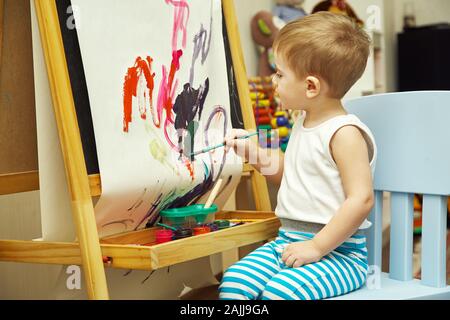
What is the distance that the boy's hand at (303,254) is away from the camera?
3.74 feet

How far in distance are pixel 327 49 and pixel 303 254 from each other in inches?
14.2

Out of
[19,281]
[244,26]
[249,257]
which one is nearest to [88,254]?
[249,257]

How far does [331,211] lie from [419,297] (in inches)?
8.3

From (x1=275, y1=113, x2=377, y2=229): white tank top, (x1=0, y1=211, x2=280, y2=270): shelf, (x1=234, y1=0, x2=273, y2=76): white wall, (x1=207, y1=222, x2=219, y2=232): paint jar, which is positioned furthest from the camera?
(x1=234, y1=0, x2=273, y2=76): white wall

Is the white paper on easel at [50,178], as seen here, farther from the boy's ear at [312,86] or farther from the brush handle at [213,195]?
the boy's ear at [312,86]

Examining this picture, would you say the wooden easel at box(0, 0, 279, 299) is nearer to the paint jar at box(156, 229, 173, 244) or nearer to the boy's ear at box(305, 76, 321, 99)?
the paint jar at box(156, 229, 173, 244)

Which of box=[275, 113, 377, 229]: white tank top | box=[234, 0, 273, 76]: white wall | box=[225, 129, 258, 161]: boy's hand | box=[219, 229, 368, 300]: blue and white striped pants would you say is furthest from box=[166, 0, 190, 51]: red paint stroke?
box=[234, 0, 273, 76]: white wall

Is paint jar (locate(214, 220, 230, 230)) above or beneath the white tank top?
beneath

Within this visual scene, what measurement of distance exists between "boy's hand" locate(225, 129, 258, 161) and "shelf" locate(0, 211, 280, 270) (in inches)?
5.7

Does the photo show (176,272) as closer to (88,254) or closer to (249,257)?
(249,257)

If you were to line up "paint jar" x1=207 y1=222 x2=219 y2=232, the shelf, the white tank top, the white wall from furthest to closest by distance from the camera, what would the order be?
the white wall
"paint jar" x1=207 y1=222 x2=219 y2=232
the white tank top
the shelf

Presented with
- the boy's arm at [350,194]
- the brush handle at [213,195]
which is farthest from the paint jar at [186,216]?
the boy's arm at [350,194]

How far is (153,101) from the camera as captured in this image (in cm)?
126

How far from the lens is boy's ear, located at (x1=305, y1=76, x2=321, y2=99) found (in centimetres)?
119
